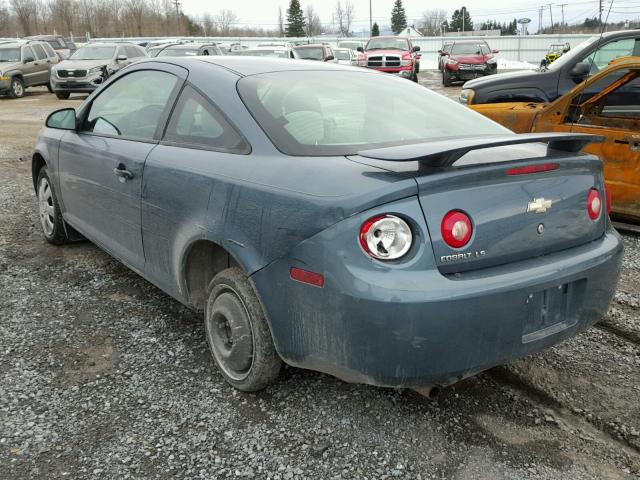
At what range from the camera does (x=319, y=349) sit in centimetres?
238

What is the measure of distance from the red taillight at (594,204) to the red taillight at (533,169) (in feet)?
0.85

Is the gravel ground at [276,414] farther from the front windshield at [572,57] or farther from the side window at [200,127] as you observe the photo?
the front windshield at [572,57]

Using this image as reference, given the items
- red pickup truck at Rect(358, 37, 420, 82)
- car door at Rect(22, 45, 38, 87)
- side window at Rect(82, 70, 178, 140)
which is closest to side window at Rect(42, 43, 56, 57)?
car door at Rect(22, 45, 38, 87)

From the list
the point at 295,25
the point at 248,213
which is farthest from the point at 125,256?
the point at 295,25

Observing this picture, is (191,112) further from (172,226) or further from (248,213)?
(248,213)

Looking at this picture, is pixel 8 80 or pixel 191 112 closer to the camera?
pixel 191 112

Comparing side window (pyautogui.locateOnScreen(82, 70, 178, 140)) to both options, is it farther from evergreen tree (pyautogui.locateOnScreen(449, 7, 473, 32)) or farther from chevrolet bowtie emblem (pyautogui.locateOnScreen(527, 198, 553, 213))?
evergreen tree (pyautogui.locateOnScreen(449, 7, 473, 32))

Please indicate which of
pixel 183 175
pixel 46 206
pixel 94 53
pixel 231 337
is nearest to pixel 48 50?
pixel 94 53

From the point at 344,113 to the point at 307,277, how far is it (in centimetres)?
104

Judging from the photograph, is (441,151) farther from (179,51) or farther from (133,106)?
(179,51)

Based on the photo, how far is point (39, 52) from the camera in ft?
70.6

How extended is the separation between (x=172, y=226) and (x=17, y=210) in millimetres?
4137

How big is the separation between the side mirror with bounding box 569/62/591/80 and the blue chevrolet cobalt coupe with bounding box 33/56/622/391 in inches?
194

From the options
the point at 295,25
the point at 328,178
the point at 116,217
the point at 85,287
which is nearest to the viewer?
the point at 328,178
